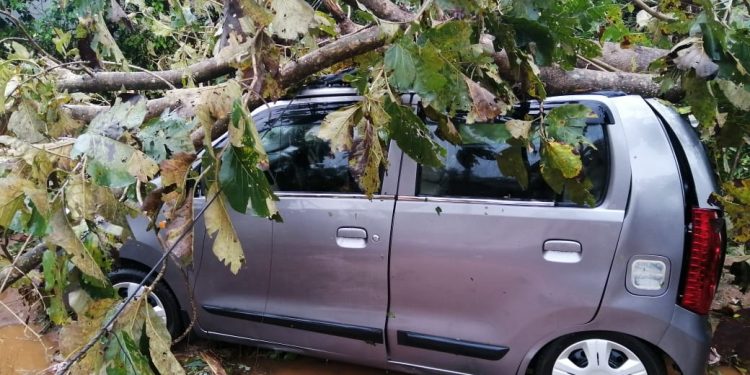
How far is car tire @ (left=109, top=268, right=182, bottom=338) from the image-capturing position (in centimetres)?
293

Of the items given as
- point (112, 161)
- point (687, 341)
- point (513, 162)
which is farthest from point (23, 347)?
point (687, 341)

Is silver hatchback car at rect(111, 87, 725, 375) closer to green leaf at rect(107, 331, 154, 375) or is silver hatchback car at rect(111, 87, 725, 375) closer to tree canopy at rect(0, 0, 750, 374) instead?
tree canopy at rect(0, 0, 750, 374)

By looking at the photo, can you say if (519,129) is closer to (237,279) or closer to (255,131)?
(255,131)

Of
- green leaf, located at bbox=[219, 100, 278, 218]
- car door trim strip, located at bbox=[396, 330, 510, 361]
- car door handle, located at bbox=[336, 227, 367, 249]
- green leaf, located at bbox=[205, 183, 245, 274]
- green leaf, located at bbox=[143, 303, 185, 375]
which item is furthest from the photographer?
car door handle, located at bbox=[336, 227, 367, 249]

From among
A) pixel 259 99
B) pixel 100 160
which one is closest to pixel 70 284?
pixel 100 160

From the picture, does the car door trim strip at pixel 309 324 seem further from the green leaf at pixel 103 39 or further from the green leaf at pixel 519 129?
the green leaf at pixel 103 39

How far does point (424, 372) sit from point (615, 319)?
0.90 metres

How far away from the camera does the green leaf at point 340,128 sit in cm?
165

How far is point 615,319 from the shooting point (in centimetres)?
215

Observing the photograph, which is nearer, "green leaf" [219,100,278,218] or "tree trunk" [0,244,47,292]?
"green leaf" [219,100,278,218]

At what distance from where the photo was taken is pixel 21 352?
309cm

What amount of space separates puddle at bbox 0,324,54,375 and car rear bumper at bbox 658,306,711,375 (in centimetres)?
310

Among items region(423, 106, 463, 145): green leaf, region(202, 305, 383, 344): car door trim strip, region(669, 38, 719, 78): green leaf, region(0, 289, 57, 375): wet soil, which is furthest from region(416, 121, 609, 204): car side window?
region(0, 289, 57, 375): wet soil

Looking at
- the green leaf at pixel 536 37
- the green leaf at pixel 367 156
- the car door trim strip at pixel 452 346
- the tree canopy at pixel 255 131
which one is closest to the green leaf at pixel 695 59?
the tree canopy at pixel 255 131
